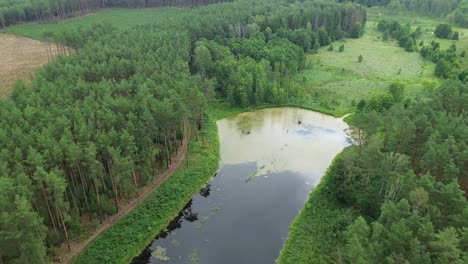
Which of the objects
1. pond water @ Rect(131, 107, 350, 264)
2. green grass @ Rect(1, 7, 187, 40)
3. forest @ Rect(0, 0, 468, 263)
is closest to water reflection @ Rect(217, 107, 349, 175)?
pond water @ Rect(131, 107, 350, 264)

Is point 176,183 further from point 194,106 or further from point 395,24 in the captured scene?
point 395,24

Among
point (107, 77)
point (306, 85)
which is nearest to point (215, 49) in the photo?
point (306, 85)

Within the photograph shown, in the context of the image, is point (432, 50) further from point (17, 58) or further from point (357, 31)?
point (17, 58)

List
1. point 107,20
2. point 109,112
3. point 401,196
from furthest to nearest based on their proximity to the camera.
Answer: point 107,20 < point 109,112 < point 401,196

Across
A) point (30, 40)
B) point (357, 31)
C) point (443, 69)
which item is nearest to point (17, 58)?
point (30, 40)

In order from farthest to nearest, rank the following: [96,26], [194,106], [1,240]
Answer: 1. [96,26]
2. [194,106]
3. [1,240]

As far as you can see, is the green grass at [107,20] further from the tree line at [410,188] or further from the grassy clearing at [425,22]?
the tree line at [410,188]

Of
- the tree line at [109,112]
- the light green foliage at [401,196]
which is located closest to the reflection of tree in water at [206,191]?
the tree line at [109,112]
